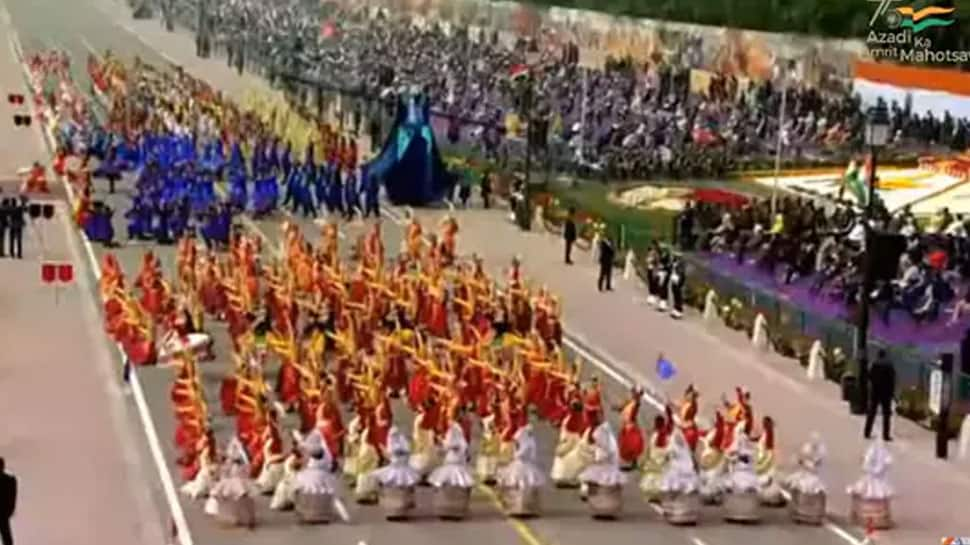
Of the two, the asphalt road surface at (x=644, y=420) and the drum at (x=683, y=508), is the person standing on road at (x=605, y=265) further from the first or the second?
the drum at (x=683, y=508)

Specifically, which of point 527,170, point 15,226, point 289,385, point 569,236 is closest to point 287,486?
point 289,385

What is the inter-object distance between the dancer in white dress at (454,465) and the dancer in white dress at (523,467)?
1.61 feet

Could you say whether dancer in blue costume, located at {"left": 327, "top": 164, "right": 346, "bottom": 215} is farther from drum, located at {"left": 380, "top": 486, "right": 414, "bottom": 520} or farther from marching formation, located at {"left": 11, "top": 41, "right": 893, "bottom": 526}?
drum, located at {"left": 380, "top": 486, "right": 414, "bottom": 520}

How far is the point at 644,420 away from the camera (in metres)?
30.2

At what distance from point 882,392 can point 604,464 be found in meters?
6.22

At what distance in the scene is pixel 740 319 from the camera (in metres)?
37.8

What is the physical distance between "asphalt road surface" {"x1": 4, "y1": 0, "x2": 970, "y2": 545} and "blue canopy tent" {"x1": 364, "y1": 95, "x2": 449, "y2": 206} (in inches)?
40.2

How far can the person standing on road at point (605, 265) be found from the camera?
1620 inches

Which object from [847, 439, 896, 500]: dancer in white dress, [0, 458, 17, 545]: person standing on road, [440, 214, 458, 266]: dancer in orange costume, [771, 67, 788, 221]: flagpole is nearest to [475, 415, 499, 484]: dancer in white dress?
[847, 439, 896, 500]: dancer in white dress

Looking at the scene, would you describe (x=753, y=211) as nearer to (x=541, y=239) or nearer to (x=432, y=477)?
(x=541, y=239)

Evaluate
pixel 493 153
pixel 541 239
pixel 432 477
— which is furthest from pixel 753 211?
pixel 432 477

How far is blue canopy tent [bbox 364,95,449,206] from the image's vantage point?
5312 cm

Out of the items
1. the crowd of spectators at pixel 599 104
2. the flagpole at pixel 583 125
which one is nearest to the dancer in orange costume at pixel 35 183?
the crowd of spectators at pixel 599 104

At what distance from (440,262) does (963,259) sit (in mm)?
10119
